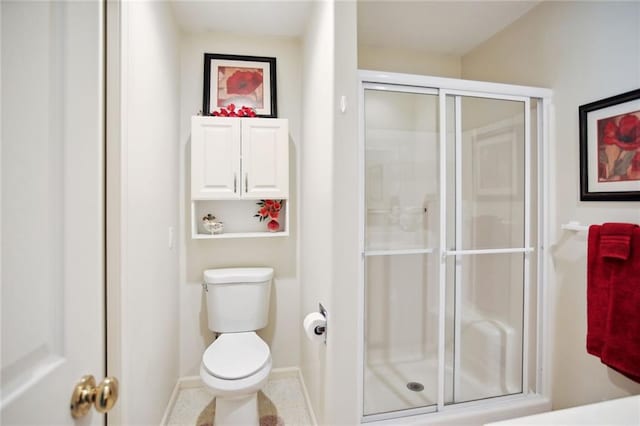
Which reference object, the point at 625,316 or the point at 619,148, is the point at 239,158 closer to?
the point at 619,148

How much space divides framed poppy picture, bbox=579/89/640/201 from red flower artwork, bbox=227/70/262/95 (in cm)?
198

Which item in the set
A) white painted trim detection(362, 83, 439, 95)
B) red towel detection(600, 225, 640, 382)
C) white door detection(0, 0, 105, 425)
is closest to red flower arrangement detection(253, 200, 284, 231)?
white painted trim detection(362, 83, 439, 95)

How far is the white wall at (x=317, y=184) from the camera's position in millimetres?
1512

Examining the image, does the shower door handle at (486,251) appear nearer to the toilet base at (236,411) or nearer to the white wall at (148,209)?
the toilet base at (236,411)

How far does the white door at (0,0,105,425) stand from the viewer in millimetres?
539

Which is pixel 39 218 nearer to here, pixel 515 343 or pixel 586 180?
pixel 586 180

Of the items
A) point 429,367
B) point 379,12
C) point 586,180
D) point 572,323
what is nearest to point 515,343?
point 572,323

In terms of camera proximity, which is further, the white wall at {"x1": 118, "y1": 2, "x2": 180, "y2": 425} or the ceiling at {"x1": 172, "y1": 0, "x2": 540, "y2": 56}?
the ceiling at {"x1": 172, "y1": 0, "x2": 540, "y2": 56}

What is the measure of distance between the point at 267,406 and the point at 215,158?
1630 millimetres

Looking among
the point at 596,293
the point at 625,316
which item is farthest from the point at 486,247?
the point at 625,316

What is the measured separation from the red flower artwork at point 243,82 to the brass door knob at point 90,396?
6.52 feet


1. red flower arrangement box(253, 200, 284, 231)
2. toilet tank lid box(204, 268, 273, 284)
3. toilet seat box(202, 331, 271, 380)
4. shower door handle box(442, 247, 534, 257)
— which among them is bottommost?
toilet seat box(202, 331, 271, 380)

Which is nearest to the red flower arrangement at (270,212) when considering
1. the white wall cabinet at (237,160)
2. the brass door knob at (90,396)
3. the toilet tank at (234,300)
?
the white wall cabinet at (237,160)

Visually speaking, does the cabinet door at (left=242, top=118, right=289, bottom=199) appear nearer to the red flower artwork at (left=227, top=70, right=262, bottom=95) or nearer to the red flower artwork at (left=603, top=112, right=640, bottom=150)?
the red flower artwork at (left=227, top=70, right=262, bottom=95)
